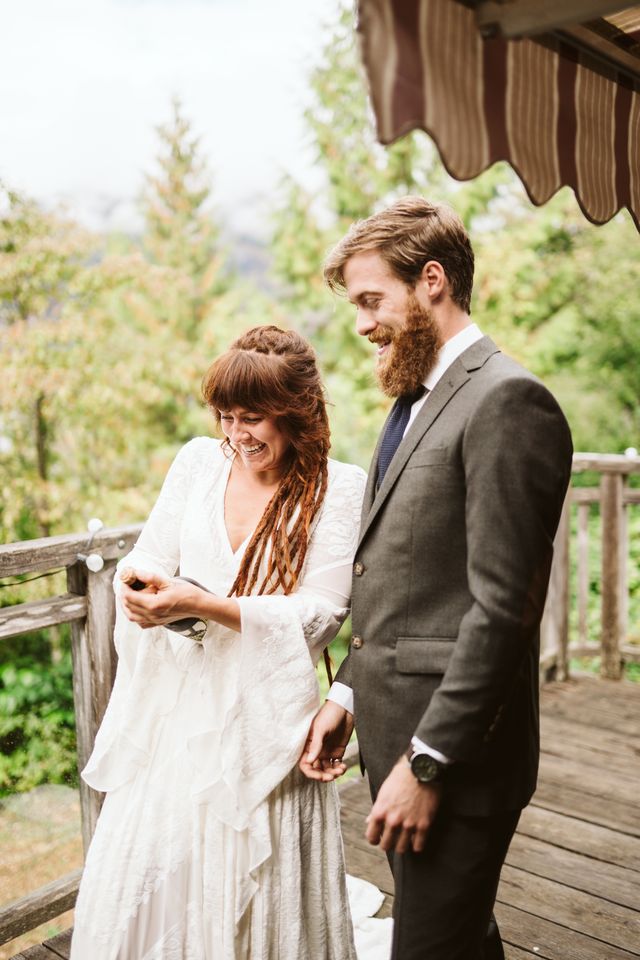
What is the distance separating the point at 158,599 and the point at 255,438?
0.42 metres

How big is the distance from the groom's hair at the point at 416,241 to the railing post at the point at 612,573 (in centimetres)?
308

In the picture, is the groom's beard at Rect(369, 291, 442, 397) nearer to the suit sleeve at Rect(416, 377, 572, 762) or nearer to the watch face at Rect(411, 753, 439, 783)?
the suit sleeve at Rect(416, 377, 572, 762)

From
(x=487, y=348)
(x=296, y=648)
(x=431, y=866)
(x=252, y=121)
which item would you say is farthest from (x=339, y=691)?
(x=252, y=121)

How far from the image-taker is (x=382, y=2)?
1.14 meters

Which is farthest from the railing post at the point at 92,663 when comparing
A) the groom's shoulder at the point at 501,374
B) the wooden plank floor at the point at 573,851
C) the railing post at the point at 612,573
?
the railing post at the point at 612,573

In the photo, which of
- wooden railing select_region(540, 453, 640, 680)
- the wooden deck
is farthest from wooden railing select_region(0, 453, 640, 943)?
wooden railing select_region(540, 453, 640, 680)

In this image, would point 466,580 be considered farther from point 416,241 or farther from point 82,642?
point 82,642

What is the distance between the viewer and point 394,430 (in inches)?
63.0

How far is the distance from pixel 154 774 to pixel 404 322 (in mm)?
1118

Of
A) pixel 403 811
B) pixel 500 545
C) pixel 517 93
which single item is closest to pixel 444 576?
pixel 500 545

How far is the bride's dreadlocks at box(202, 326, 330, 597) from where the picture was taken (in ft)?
5.60

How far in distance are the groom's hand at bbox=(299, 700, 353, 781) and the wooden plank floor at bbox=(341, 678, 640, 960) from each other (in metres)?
1.01

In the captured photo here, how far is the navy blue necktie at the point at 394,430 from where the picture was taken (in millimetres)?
1562

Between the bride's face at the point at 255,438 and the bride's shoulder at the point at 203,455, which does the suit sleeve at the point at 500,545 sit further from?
the bride's shoulder at the point at 203,455
